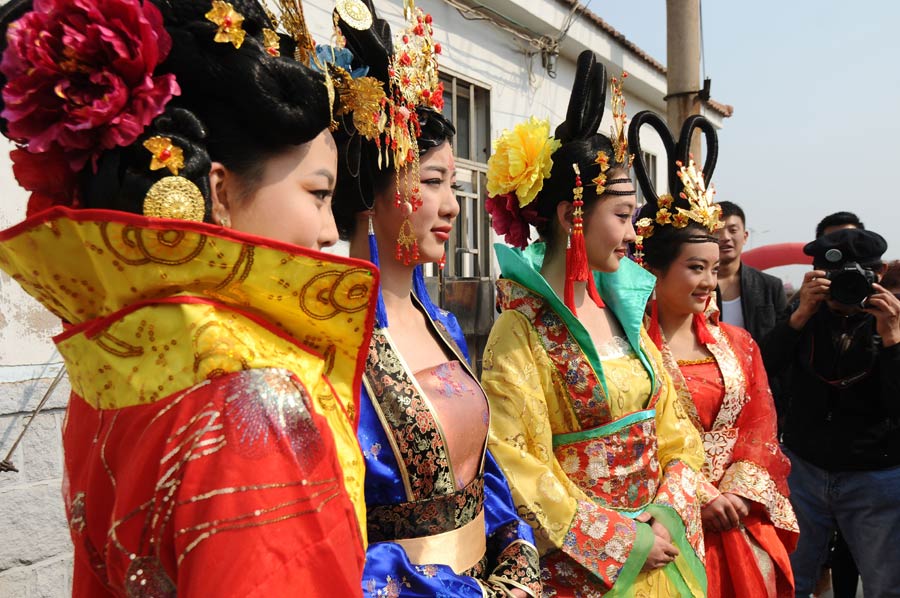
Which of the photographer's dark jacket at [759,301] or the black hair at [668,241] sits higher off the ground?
the black hair at [668,241]

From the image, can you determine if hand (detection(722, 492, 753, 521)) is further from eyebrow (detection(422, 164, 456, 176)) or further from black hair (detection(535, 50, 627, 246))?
eyebrow (detection(422, 164, 456, 176))

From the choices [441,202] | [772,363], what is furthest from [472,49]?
[441,202]

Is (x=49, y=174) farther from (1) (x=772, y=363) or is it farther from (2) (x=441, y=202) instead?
(1) (x=772, y=363)

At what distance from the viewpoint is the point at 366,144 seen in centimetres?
171

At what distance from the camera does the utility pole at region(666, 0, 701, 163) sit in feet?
22.1

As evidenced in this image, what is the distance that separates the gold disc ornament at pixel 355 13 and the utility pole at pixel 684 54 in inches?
230

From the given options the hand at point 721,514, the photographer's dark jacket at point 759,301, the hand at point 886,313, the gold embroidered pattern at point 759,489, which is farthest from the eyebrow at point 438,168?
the photographer's dark jacket at point 759,301

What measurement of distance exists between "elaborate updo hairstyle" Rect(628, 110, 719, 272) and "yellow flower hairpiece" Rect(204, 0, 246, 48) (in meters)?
2.15

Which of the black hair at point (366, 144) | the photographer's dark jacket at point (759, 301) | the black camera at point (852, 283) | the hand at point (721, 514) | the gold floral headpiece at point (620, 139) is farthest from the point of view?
the photographer's dark jacket at point (759, 301)

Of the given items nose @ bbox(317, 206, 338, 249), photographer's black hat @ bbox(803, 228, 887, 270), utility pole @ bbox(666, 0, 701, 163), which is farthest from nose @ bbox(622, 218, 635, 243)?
utility pole @ bbox(666, 0, 701, 163)

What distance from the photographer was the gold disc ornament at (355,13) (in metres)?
1.46

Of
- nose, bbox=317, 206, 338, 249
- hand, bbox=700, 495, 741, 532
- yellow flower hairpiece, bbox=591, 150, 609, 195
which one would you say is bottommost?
hand, bbox=700, 495, 741, 532

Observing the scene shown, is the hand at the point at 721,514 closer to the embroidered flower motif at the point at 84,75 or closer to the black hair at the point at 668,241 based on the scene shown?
the black hair at the point at 668,241

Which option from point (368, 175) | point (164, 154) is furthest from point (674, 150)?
point (164, 154)
